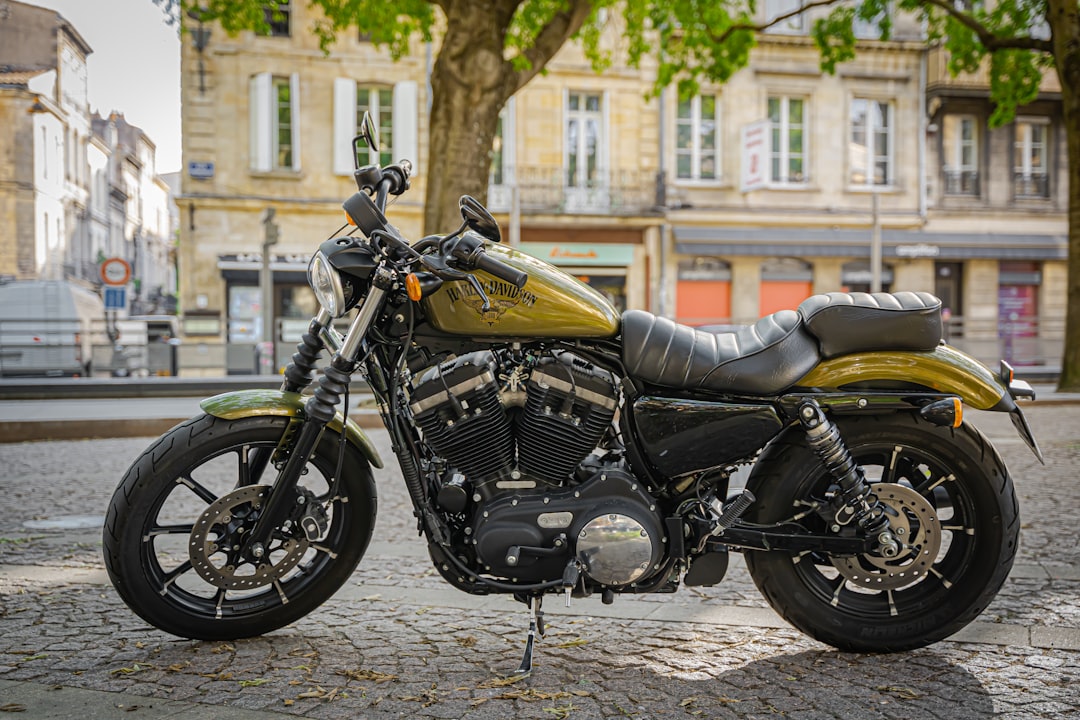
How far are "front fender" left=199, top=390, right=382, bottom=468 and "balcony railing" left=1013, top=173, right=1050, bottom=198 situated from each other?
2914cm

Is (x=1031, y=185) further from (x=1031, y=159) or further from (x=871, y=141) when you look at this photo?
(x=871, y=141)

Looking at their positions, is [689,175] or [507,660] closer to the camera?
[507,660]

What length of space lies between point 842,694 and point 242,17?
13.7 meters

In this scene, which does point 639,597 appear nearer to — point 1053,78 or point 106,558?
point 106,558

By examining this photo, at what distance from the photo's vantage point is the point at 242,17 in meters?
14.2

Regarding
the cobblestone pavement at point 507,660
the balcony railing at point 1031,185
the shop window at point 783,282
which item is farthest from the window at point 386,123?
the cobblestone pavement at point 507,660

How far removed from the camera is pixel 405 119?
2498 centimetres

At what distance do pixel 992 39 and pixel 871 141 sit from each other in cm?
1318

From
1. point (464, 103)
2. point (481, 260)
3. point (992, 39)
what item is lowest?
point (481, 260)

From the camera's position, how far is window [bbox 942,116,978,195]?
2814 centimetres

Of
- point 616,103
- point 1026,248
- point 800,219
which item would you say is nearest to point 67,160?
point 616,103

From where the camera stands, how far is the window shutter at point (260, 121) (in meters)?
24.4

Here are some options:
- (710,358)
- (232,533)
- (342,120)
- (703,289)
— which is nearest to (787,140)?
(703,289)

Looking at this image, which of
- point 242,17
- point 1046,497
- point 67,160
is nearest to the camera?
point 1046,497
